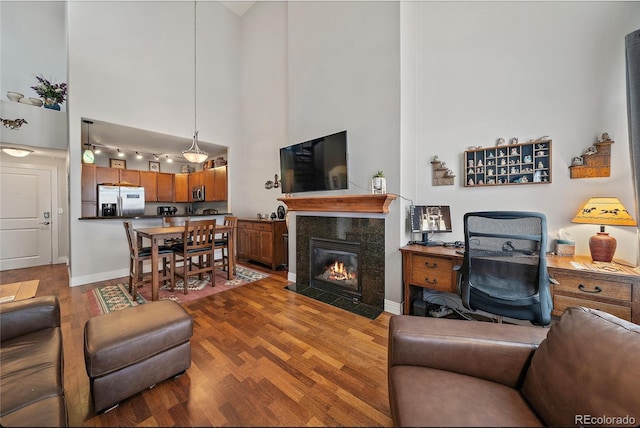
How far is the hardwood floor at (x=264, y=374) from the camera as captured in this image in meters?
1.30

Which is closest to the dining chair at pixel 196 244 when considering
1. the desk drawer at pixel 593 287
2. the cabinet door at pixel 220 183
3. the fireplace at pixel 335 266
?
the fireplace at pixel 335 266

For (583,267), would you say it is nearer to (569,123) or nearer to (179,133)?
(569,123)

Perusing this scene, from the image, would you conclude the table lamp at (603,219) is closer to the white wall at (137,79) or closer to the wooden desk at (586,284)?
the wooden desk at (586,284)

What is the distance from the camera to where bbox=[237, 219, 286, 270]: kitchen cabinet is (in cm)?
416

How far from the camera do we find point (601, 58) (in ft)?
6.33

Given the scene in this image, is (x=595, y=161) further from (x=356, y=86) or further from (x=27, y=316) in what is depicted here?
(x=27, y=316)

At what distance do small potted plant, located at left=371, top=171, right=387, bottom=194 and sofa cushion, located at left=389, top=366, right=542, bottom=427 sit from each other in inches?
69.1

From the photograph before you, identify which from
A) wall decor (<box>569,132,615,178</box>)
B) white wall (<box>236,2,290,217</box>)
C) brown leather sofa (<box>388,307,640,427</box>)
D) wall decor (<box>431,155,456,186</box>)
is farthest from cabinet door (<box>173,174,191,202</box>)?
wall decor (<box>569,132,615,178</box>)

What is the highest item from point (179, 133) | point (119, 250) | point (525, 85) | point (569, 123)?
point (179, 133)

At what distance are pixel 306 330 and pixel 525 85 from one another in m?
3.07

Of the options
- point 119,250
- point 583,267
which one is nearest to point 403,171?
point 583,267

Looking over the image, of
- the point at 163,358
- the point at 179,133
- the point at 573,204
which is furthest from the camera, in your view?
the point at 179,133

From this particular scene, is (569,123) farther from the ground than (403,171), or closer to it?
farther from the ground

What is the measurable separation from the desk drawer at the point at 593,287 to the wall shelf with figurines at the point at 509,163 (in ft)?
3.00
